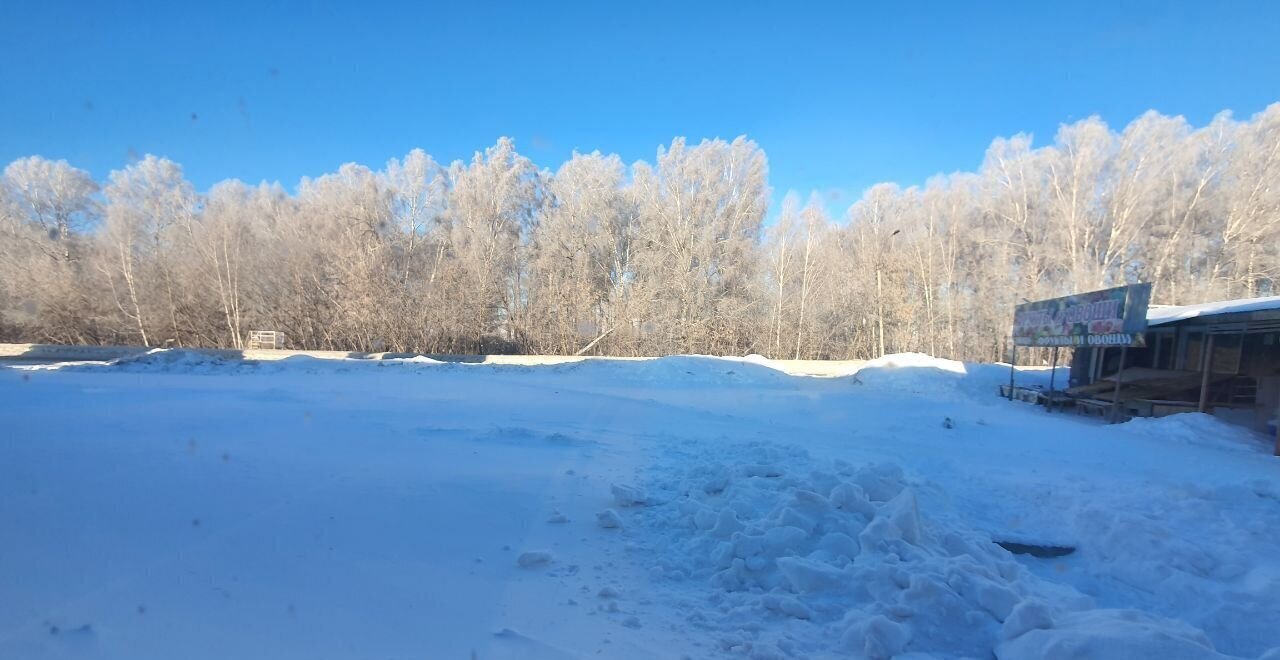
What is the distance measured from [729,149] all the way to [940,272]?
13330 mm

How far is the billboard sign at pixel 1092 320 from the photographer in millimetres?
12289

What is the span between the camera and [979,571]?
11.5 feet

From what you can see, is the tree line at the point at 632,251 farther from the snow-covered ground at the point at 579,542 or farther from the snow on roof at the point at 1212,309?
the snow-covered ground at the point at 579,542

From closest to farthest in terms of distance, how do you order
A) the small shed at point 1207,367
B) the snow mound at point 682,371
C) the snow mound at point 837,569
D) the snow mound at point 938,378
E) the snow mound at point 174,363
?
the snow mound at point 837,569
the small shed at point 1207,367
the snow mound at point 174,363
the snow mound at point 938,378
the snow mound at point 682,371

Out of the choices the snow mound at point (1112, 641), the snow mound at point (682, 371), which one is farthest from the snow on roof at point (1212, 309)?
the snow mound at point (1112, 641)

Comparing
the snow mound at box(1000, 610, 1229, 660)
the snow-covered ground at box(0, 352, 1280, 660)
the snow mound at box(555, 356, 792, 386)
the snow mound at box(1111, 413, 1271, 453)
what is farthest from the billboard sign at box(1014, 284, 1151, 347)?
the snow mound at box(1000, 610, 1229, 660)

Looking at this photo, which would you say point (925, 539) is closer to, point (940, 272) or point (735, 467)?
point (735, 467)

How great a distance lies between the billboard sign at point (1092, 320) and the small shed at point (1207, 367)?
0.71m

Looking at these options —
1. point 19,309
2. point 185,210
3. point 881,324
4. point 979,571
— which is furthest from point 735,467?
point 19,309

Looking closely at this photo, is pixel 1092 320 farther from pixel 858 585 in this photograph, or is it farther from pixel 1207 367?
pixel 858 585

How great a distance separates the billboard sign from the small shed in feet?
2.33

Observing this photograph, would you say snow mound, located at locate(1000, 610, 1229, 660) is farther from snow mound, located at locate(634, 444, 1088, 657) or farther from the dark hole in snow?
the dark hole in snow

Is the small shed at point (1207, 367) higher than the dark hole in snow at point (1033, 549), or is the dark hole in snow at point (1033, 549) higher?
the small shed at point (1207, 367)

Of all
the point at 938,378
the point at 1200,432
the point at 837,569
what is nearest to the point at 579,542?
the point at 837,569
